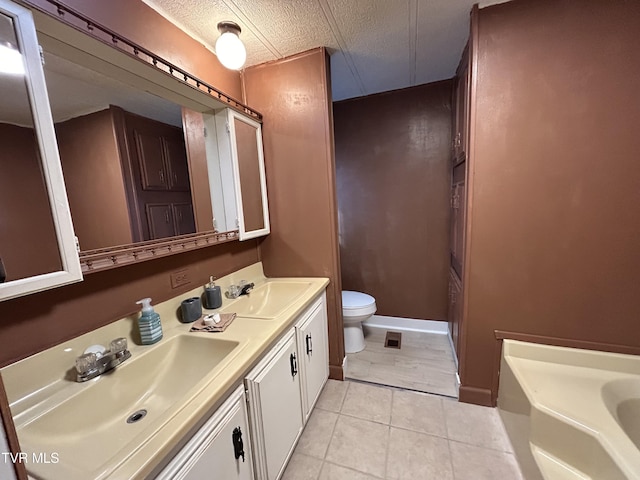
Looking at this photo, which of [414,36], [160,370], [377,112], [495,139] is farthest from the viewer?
[377,112]

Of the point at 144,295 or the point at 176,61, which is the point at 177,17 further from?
the point at 144,295

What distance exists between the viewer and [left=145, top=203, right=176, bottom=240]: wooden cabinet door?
116 cm

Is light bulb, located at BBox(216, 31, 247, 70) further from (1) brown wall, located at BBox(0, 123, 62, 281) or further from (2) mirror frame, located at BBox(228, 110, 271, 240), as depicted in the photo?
(1) brown wall, located at BBox(0, 123, 62, 281)

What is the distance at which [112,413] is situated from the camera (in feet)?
2.74

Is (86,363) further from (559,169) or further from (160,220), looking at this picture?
(559,169)

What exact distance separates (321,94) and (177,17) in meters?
0.83

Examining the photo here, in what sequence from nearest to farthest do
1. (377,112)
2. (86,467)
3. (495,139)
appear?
(86,467)
(495,139)
(377,112)

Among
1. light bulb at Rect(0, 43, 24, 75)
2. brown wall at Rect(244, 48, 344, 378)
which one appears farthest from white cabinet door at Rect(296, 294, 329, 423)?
light bulb at Rect(0, 43, 24, 75)

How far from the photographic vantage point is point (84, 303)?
36.7 inches

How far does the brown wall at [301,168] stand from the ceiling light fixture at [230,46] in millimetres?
419

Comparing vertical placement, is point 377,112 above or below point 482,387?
above

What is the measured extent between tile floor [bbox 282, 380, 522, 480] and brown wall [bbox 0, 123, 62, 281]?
1393 mm

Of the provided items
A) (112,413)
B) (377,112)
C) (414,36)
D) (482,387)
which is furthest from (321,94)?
(482,387)

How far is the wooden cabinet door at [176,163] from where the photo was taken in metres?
1.25
